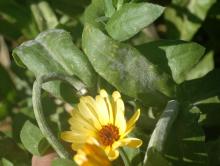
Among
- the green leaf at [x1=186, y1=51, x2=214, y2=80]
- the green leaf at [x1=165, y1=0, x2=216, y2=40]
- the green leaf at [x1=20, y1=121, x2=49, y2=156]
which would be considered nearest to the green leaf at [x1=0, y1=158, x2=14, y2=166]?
the green leaf at [x1=20, y1=121, x2=49, y2=156]

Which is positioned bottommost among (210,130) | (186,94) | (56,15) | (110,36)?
(210,130)

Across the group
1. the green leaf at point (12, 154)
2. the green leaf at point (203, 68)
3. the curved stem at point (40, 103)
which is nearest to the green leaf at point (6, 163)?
the green leaf at point (12, 154)

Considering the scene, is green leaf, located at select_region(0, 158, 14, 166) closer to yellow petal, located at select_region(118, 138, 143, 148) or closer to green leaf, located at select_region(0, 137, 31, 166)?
green leaf, located at select_region(0, 137, 31, 166)

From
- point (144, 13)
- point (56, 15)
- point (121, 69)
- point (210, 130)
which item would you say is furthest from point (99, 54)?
point (56, 15)

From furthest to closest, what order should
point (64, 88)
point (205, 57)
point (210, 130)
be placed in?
1. point (205, 57)
2. point (210, 130)
3. point (64, 88)

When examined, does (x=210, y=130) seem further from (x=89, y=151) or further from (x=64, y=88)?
(x=89, y=151)

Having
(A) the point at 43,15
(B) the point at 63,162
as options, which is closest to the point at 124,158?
(B) the point at 63,162

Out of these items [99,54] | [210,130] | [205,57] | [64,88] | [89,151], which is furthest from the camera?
[205,57]
